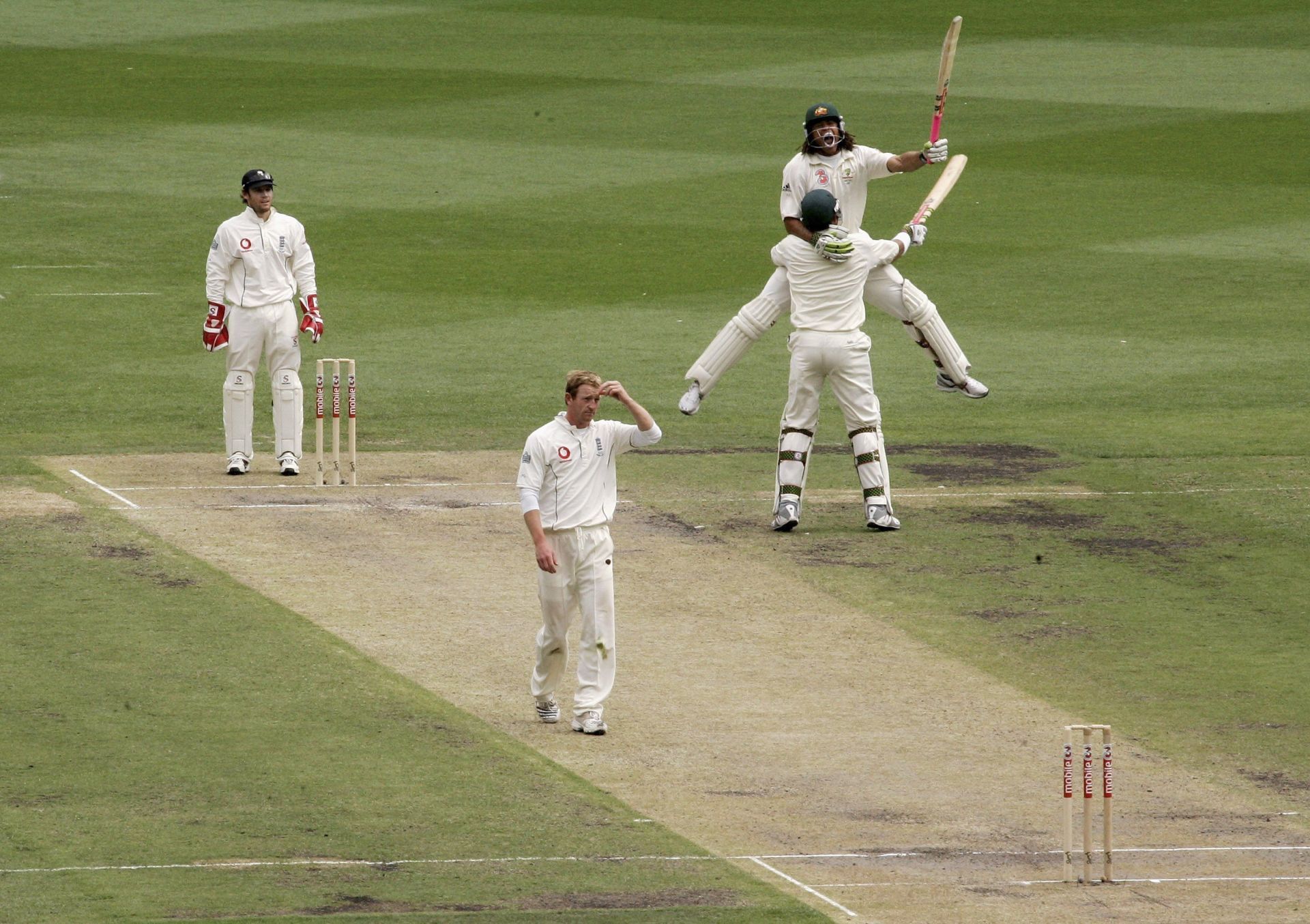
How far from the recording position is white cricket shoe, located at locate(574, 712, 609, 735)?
39.4 ft

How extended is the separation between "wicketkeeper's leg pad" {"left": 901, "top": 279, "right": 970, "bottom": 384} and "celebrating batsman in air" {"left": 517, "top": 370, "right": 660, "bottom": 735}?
5361mm

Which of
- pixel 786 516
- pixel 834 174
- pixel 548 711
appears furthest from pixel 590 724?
pixel 834 174

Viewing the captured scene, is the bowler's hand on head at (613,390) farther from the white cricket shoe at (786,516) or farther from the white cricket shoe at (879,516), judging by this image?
the white cricket shoe at (879,516)

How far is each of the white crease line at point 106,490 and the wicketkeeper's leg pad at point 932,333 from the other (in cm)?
581

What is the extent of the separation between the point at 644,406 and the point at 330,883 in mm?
11349

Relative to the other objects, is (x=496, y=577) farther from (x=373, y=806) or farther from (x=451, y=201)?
(x=451, y=201)

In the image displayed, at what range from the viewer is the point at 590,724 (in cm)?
1204

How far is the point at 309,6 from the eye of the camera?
152 feet

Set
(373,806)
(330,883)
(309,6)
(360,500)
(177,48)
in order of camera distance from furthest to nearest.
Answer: (309,6), (177,48), (360,500), (373,806), (330,883)

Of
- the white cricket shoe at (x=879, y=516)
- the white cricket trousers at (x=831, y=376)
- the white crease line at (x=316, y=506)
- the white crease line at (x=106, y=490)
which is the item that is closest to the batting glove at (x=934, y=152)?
the white cricket trousers at (x=831, y=376)

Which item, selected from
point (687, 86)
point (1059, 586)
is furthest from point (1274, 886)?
point (687, 86)

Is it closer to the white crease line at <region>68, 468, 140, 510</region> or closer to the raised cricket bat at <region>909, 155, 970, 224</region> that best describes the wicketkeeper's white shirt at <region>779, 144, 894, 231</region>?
the raised cricket bat at <region>909, 155, 970, 224</region>

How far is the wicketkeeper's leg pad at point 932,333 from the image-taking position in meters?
17.0

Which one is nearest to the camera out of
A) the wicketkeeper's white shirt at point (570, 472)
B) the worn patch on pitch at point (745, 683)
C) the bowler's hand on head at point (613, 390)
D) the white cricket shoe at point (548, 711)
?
the worn patch on pitch at point (745, 683)
